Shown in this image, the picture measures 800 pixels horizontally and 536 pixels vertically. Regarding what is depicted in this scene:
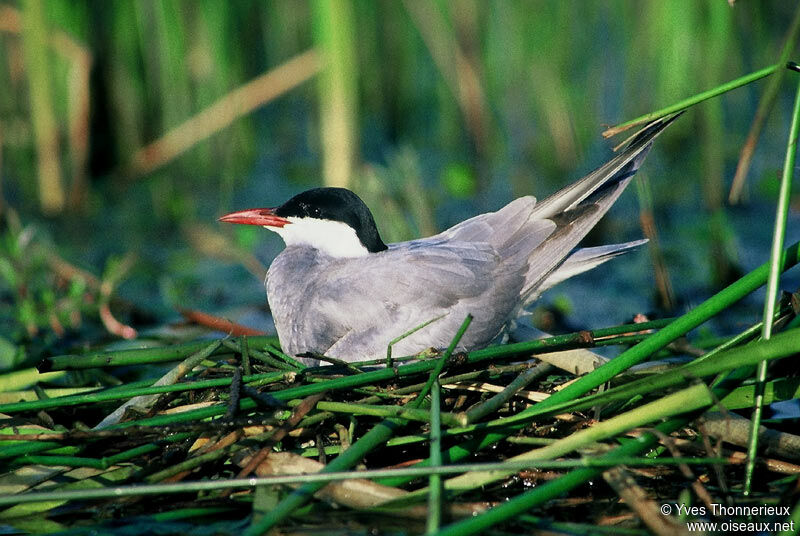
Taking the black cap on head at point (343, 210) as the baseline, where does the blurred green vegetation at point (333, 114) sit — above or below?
above

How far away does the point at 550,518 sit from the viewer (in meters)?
2.83

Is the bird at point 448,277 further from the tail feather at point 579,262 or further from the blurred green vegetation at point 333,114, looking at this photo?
the blurred green vegetation at point 333,114

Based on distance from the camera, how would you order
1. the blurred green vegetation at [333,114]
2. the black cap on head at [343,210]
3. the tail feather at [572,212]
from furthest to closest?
1. the blurred green vegetation at [333,114]
2. the black cap on head at [343,210]
3. the tail feather at [572,212]

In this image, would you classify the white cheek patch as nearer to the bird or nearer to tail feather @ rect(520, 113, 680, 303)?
the bird

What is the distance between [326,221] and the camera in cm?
394

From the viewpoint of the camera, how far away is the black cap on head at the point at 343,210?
385 centimetres

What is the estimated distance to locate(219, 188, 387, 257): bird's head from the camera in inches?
152

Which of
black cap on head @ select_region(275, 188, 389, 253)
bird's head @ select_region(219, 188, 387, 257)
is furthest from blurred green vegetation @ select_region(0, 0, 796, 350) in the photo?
black cap on head @ select_region(275, 188, 389, 253)

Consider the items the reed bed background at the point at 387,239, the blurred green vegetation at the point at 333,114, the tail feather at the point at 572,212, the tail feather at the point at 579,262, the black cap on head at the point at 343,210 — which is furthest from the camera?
the blurred green vegetation at the point at 333,114

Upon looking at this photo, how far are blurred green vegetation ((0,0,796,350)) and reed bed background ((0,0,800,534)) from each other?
27 mm

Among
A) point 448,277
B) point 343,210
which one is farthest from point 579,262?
point 343,210

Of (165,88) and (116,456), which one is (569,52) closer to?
(165,88)

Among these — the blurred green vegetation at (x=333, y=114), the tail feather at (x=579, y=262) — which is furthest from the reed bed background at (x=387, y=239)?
the tail feather at (x=579, y=262)

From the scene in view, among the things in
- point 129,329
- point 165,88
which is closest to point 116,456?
point 129,329
